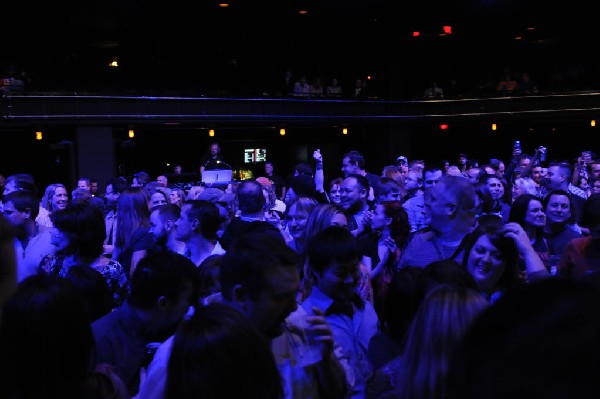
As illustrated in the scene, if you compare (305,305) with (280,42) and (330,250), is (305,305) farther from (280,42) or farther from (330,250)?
(280,42)

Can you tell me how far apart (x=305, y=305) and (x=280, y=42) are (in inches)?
813

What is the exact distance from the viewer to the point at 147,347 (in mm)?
2904

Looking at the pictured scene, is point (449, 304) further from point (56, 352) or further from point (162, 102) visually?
point (162, 102)

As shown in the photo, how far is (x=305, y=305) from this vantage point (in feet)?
10.1

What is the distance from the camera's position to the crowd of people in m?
0.82

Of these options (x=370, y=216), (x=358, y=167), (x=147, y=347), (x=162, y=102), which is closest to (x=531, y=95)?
(x=162, y=102)

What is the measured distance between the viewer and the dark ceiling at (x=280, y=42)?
19031mm

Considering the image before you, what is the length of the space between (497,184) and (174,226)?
147 inches

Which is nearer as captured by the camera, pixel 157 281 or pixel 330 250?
pixel 157 281

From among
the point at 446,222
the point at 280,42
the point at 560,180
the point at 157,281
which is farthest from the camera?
the point at 280,42

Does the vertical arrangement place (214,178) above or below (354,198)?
above

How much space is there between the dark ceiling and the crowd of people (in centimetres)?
1432

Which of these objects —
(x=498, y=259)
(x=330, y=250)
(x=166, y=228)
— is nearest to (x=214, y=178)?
(x=166, y=228)

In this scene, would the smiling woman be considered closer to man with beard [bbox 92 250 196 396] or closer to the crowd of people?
the crowd of people
